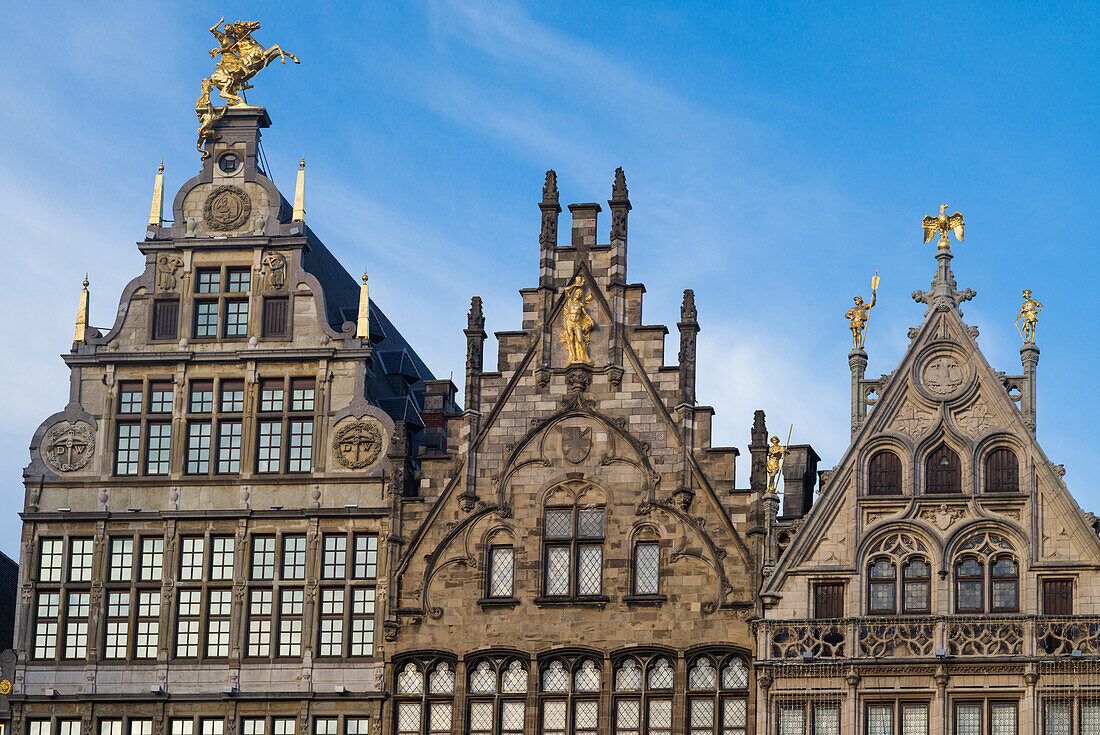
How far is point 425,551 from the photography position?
52.8m

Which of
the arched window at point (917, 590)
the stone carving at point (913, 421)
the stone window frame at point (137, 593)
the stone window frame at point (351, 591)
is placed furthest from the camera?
the stone window frame at point (137, 593)

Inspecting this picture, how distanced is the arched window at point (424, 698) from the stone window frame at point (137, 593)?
16.1ft

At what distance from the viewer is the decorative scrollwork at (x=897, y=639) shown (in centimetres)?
5003

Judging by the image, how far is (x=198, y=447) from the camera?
178ft

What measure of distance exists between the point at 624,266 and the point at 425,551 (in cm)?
701

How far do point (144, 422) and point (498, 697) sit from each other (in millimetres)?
9313

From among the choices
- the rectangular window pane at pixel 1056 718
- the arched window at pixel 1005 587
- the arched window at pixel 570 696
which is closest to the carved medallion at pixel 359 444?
the arched window at pixel 570 696

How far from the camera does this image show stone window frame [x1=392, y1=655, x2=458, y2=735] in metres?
51.8

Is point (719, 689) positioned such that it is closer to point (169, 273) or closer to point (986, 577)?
point (986, 577)

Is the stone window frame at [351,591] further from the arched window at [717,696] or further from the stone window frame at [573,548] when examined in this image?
the arched window at [717,696]

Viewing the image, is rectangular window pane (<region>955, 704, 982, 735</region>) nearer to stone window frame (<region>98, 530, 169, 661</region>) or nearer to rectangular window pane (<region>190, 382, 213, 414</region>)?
stone window frame (<region>98, 530, 169, 661</region>)

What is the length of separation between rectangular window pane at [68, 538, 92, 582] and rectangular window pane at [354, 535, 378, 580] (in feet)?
17.9

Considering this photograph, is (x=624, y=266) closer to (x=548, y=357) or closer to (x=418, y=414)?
(x=548, y=357)

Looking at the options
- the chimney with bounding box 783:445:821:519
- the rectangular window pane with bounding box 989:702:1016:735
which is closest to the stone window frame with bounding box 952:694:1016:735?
the rectangular window pane with bounding box 989:702:1016:735
